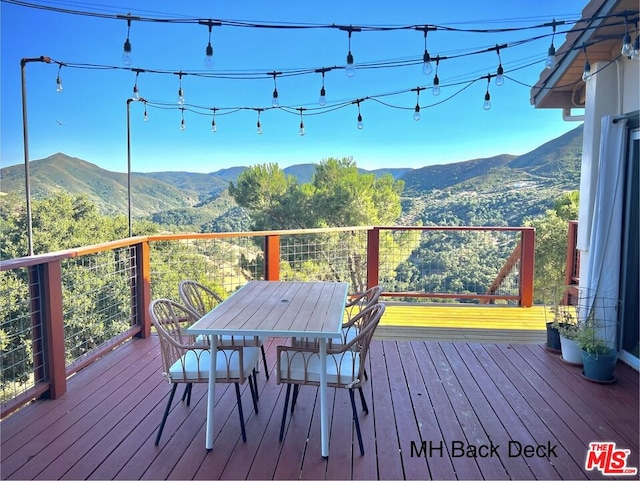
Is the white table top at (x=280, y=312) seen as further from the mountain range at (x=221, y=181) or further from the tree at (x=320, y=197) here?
the mountain range at (x=221, y=181)

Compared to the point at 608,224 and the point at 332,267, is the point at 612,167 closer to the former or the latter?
the point at 608,224

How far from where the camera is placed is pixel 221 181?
13414 millimetres

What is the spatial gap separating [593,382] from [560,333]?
0.50 m

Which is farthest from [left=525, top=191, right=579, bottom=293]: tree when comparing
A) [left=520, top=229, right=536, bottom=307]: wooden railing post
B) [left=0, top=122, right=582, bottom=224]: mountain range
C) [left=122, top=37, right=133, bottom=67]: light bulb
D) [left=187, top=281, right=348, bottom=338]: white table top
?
[left=122, top=37, right=133, bottom=67]: light bulb

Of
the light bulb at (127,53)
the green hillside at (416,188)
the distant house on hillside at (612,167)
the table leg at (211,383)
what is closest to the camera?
the table leg at (211,383)

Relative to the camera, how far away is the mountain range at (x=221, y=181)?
10.9m

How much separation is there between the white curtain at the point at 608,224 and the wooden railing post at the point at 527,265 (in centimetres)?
156

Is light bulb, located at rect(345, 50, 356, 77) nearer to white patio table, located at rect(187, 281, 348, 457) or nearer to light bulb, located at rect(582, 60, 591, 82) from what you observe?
white patio table, located at rect(187, 281, 348, 457)

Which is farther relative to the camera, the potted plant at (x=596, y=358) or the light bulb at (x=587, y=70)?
the light bulb at (x=587, y=70)

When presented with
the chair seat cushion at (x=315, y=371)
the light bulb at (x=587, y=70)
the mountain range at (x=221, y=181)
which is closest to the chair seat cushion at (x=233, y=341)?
the chair seat cushion at (x=315, y=371)

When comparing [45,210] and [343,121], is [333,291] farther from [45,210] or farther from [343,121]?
[343,121]

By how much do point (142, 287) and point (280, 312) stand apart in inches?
80.0

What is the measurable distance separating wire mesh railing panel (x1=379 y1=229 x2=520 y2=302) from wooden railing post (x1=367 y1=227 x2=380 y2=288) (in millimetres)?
239

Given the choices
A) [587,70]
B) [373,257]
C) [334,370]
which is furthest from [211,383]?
[587,70]
